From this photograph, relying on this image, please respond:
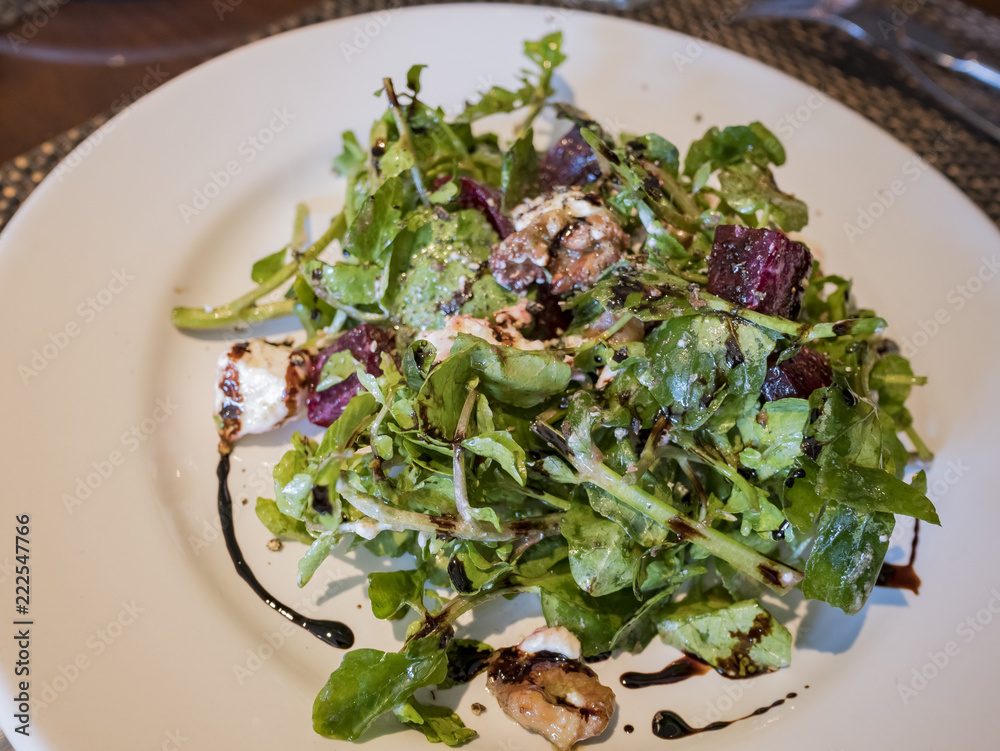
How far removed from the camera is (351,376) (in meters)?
1.48

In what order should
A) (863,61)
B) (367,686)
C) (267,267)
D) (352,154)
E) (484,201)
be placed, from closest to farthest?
(367,686)
(484,201)
(267,267)
(352,154)
(863,61)

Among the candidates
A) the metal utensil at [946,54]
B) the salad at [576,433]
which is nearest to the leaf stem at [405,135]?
the salad at [576,433]

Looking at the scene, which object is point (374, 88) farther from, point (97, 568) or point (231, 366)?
point (97, 568)

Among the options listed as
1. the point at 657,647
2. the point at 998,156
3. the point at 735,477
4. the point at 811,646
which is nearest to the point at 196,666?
the point at 657,647

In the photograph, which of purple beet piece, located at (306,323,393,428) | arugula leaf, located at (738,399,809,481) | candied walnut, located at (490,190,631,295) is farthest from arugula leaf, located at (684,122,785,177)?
purple beet piece, located at (306,323,393,428)

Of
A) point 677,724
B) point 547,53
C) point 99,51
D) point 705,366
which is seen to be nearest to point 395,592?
point 677,724

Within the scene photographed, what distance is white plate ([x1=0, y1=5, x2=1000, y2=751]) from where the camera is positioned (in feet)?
4.05

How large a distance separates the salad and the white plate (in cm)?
11

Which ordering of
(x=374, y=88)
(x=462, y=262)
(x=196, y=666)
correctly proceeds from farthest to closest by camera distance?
(x=374, y=88), (x=462, y=262), (x=196, y=666)

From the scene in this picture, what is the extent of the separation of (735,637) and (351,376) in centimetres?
97

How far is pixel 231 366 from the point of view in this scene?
5.06ft

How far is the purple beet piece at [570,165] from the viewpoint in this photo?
161cm

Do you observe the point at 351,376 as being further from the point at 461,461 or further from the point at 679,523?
the point at 679,523

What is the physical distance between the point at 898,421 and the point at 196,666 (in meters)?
1.60
